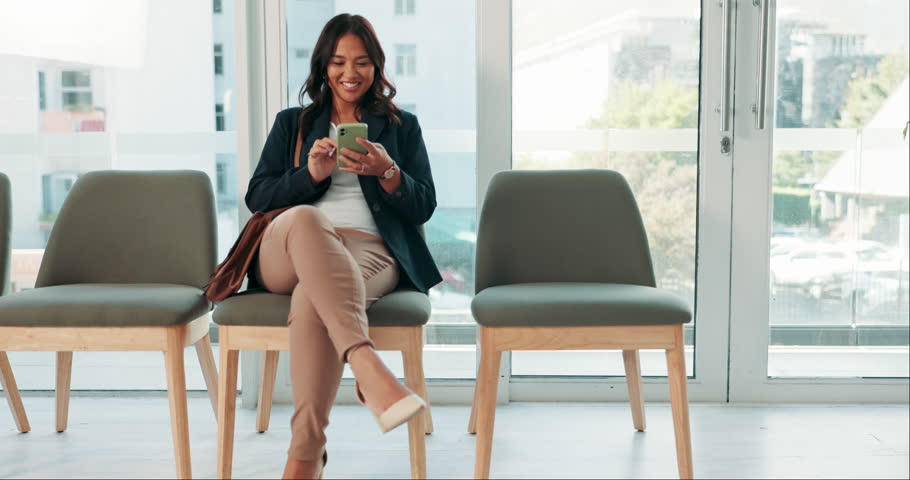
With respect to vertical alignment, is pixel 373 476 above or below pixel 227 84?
below

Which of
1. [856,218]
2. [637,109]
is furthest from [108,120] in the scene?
[856,218]

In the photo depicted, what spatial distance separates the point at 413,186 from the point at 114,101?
1172 millimetres

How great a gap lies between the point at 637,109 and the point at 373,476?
1380 mm

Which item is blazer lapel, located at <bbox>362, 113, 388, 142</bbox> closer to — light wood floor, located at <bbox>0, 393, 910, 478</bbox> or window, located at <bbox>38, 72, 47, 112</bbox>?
light wood floor, located at <bbox>0, 393, 910, 478</bbox>

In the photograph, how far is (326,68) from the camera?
2.32m

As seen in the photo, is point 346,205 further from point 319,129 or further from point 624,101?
point 624,101

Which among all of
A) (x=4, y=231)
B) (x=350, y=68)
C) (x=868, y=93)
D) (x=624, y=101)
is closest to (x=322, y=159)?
(x=350, y=68)

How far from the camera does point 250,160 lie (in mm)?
2672

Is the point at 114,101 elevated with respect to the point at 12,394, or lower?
elevated

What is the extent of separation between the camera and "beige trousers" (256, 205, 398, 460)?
1.83m

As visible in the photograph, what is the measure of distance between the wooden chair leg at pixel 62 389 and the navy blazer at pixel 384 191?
2.50ft

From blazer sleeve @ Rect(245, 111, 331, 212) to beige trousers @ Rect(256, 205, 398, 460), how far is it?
146 mm

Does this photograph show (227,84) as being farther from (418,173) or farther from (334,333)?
(334,333)

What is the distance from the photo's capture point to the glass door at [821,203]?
104 inches
